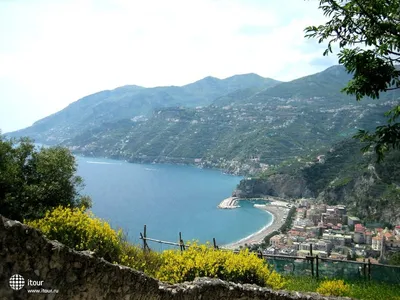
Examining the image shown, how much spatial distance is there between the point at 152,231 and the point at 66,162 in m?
48.6

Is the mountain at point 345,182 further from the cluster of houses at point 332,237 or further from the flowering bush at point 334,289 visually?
the flowering bush at point 334,289

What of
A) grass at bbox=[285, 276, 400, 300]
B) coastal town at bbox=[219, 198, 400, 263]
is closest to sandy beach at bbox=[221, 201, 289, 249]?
coastal town at bbox=[219, 198, 400, 263]

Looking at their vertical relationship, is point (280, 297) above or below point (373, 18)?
below

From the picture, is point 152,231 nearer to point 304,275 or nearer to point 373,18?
point 304,275

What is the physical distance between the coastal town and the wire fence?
2252cm

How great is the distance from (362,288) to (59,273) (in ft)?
31.3

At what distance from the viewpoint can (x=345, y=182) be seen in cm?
7781

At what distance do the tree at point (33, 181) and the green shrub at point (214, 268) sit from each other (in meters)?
6.98

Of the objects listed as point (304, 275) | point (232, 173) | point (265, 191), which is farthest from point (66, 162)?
point (232, 173)

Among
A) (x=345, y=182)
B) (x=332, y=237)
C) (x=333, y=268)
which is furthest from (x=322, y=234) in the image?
(x=333, y=268)

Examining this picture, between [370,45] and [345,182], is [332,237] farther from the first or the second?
[370,45]

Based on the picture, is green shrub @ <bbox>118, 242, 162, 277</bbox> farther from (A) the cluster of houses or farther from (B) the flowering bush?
(A) the cluster of houses

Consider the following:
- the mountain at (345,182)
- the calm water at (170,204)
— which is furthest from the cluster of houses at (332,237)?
the calm water at (170,204)

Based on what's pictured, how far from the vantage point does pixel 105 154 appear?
18888 centimetres
